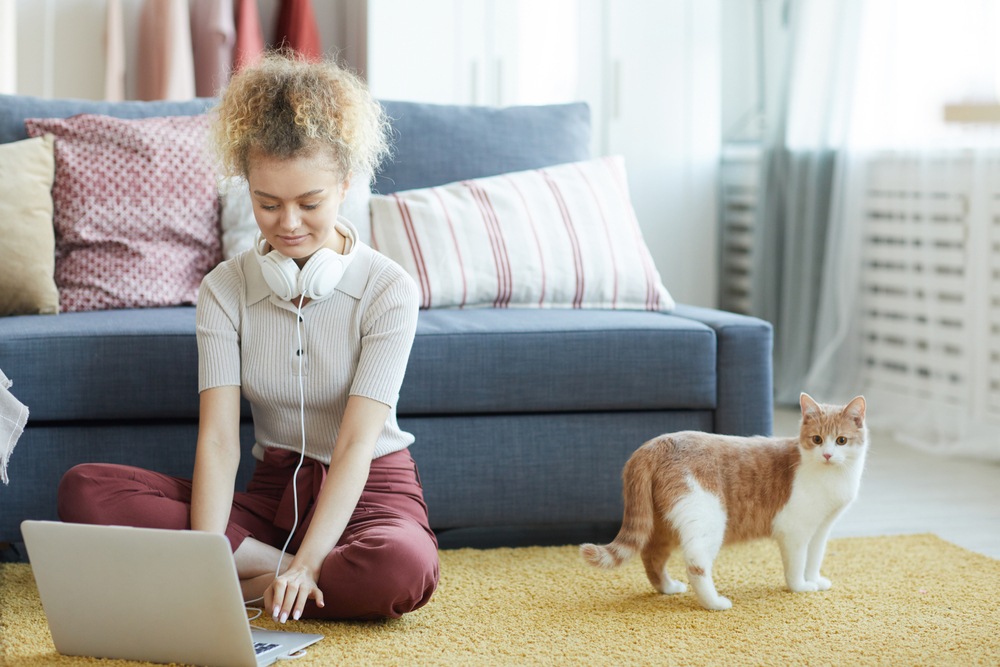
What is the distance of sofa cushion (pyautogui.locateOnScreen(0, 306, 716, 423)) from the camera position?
1871 mm

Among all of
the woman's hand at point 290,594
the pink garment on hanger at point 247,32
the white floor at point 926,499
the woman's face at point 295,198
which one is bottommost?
the white floor at point 926,499

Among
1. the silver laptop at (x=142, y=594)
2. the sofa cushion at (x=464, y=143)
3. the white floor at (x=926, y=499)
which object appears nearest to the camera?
the silver laptop at (x=142, y=594)

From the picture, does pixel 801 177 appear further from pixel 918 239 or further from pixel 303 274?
pixel 303 274

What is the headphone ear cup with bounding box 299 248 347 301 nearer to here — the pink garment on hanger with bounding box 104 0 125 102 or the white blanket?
the white blanket

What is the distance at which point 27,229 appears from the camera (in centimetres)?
215

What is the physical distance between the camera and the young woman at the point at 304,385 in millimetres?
1533

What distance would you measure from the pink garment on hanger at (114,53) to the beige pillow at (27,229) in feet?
4.10

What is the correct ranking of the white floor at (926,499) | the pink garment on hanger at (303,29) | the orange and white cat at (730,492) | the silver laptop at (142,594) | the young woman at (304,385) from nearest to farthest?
the silver laptop at (142,594)
the young woman at (304,385)
the orange and white cat at (730,492)
the white floor at (926,499)
the pink garment on hanger at (303,29)

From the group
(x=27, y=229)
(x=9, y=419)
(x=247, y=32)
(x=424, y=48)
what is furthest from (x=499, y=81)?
(x=9, y=419)

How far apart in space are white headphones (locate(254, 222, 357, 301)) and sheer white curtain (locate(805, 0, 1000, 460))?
1.81m

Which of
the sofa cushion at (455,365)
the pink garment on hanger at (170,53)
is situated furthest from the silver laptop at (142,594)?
the pink garment on hanger at (170,53)

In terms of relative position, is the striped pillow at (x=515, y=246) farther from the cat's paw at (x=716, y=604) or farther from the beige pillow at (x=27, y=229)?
the cat's paw at (x=716, y=604)

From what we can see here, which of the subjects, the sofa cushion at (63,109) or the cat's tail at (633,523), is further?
the sofa cushion at (63,109)

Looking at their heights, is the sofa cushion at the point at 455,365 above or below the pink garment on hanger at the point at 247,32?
below
